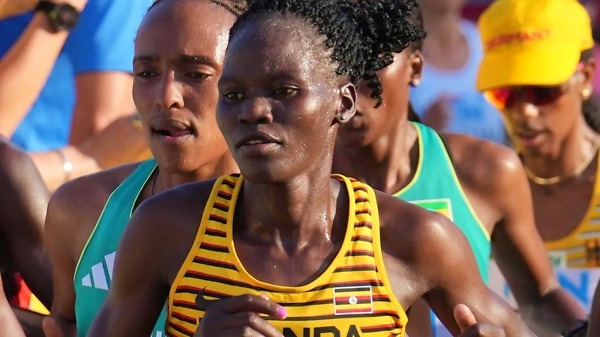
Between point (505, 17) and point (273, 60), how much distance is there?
3401 millimetres

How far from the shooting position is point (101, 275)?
3975 mm

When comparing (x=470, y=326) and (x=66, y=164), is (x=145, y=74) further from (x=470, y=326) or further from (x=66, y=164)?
(x=66, y=164)

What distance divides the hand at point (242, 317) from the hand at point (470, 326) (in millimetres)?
398

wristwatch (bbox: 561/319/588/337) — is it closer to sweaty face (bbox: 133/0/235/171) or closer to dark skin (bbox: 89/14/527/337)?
dark skin (bbox: 89/14/527/337)

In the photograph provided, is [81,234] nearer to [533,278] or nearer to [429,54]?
[533,278]

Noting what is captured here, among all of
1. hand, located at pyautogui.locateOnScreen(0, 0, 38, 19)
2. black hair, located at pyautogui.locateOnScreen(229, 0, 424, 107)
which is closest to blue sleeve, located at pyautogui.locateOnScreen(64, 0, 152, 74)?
hand, located at pyautogui.locateOnScreen(0, 0, 38, 19)

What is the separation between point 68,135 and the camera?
5.84m

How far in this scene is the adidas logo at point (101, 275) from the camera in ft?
12.9

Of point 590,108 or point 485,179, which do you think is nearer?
point 485,179

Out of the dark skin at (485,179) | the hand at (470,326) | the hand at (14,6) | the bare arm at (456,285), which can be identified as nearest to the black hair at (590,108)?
the dark skin at (485,179)

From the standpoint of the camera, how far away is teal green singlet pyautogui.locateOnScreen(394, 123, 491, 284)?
15.8 ft

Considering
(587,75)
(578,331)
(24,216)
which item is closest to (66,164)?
(24,216)

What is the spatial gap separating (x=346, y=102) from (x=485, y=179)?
5.58 ft

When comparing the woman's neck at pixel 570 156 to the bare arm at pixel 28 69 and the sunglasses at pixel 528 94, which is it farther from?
the bare arm at pixel 28 69
